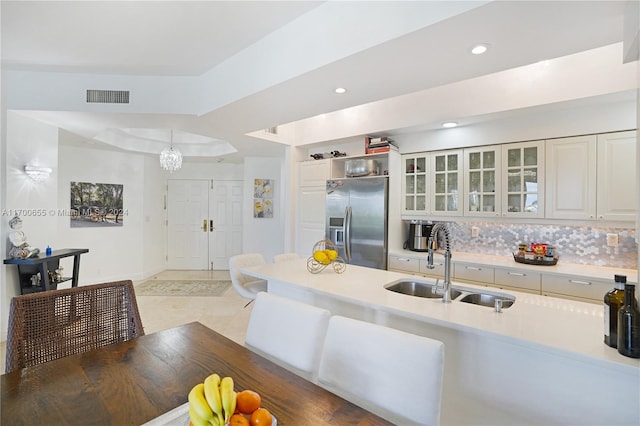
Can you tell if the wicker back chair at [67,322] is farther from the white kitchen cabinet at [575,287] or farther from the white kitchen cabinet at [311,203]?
the white kitchen cabinet at [575,287]

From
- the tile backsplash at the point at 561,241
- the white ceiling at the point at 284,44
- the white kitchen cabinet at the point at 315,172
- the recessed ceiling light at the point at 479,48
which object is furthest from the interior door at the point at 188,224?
the recessed ceiling light at the point at 479,48

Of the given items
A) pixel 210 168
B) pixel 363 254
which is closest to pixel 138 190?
pixel 210 168

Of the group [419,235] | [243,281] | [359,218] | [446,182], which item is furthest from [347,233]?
[243,281]

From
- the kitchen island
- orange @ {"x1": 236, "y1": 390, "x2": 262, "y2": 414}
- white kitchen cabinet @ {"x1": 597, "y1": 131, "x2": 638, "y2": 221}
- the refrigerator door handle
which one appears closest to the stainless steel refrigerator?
the refrigerator door handle

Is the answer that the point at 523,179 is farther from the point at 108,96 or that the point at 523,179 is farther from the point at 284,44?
the point at 108,96

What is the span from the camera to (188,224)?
6.68 meters

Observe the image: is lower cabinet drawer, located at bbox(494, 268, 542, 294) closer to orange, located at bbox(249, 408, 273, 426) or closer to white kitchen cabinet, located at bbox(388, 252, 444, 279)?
white kitchen cabinet, located at bbox(388, 252, 444, 279)

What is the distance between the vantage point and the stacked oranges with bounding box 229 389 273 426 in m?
0.76

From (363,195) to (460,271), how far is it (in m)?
1.44

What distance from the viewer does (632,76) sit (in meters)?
2.40

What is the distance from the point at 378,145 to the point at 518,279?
2.14 meters

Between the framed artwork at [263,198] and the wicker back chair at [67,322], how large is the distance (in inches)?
157

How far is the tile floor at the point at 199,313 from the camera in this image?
11.6 ft

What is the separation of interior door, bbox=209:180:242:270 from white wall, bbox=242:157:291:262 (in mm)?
1152
